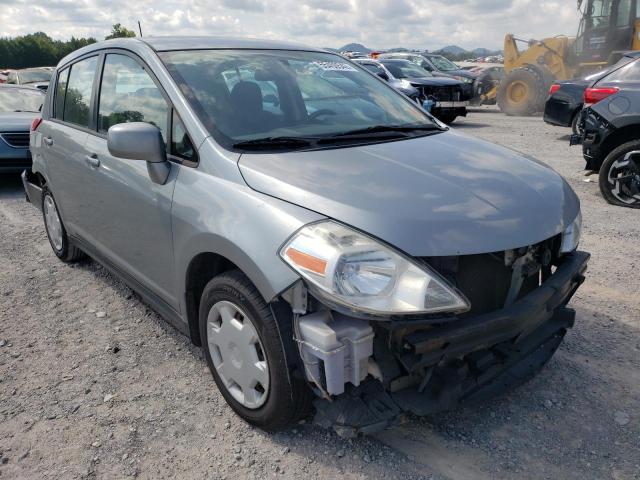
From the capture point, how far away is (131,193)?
3.02m

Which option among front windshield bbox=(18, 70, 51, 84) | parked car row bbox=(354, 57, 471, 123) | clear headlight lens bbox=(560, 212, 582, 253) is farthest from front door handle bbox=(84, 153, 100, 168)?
front windshield bbox=(18, 70, 51, 84)

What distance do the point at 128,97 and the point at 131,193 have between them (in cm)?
63

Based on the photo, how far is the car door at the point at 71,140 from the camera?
372cm

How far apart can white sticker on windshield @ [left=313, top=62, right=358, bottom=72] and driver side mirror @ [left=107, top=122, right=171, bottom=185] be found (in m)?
1.31

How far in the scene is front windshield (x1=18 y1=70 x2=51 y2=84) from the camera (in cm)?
1530

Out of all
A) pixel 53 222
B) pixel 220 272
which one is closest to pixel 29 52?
pixel 53 222

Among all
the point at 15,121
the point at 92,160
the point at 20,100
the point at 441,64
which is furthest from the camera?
the point at 441,64

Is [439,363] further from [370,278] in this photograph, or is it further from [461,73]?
[461,73]

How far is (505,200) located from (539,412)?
109 cm

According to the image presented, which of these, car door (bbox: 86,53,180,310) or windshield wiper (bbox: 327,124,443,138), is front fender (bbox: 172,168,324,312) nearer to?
car door (bbox: 86,53,180,310)

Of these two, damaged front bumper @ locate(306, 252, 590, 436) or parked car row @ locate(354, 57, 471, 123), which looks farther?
parked car row @ locate(354, 57, 471, 123)

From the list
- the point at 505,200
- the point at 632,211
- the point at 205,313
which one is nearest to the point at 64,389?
the point at 205,313

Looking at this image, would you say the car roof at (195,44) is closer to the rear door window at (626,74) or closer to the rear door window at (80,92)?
the rear door window at (80,92)

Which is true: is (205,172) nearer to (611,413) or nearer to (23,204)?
(611,413)
